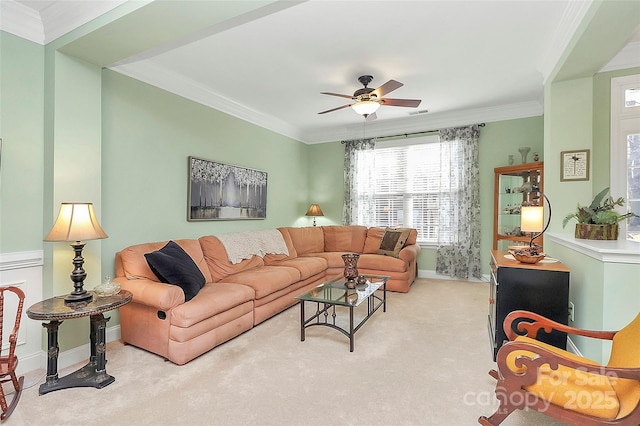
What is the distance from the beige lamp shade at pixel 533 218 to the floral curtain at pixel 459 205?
253 centimetres

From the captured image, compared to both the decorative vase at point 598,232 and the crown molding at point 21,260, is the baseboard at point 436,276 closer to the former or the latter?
the decorative vase at point 598,232

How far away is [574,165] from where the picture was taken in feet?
10.0

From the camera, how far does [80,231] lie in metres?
2.20

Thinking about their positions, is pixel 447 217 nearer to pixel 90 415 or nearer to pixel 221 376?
pixel 221 376

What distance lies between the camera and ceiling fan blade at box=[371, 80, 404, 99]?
3.05 metres

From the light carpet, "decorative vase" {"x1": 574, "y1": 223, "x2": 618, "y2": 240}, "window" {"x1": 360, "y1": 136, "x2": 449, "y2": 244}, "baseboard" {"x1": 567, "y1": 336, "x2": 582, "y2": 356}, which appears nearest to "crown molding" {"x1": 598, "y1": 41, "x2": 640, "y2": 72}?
"decorative vase" {"x1": 574, "y1": 223, "x2": 618, "y2": 240}

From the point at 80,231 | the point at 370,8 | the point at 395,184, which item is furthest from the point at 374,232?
the point at 80,231

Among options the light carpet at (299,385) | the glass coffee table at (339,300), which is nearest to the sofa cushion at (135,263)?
the light carpet at (299,385)

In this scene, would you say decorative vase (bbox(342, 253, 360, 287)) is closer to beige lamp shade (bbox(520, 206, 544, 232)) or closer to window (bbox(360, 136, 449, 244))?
beige lamp shade (bbox(520, 206, 544, 232))

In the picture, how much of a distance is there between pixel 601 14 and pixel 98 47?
369cm

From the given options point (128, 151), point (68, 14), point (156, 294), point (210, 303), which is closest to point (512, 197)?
point (210, 303)

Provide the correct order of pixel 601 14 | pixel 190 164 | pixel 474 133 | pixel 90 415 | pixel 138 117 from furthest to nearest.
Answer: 1. pixel 474 133
2. pixel 190 164
3. pixel 138 117
4. pixel 601 14
5. pixel 90 415

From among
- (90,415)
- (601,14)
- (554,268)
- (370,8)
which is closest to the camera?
(90,415)

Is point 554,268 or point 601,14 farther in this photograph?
point 554,268
